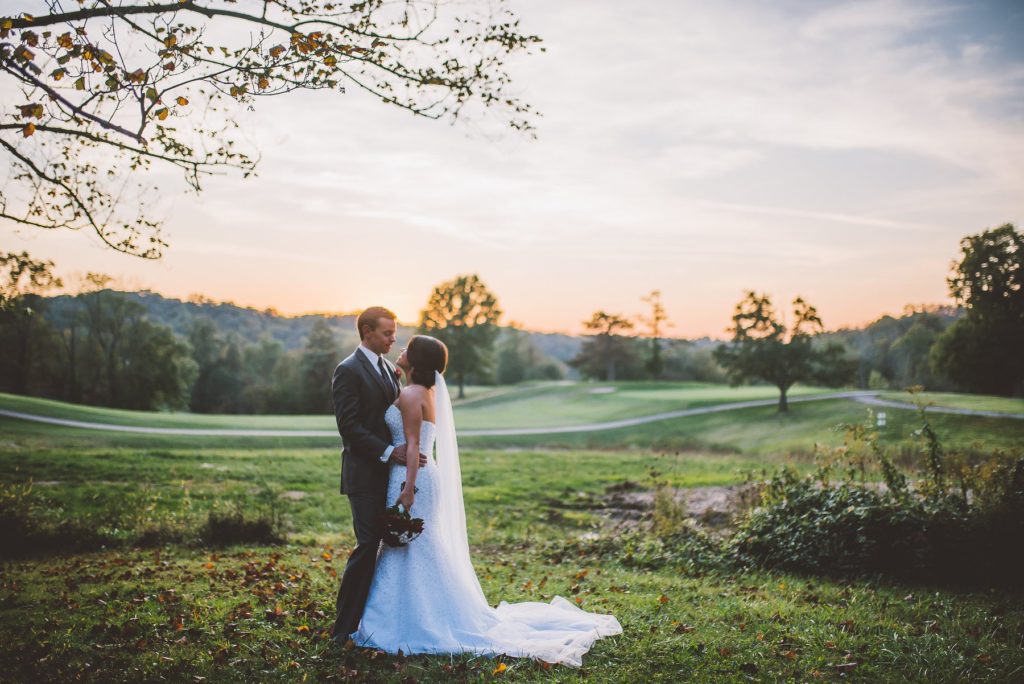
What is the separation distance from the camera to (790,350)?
131 ft

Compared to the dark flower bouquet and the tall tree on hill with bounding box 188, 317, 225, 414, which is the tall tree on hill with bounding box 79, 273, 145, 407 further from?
the dark flower bouquet

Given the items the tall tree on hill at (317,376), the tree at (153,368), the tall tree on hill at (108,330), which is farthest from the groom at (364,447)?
the tall tree on hill at (317,376)

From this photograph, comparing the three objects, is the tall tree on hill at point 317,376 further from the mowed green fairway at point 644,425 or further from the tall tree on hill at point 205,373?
the mowed green fairway at point 644,425

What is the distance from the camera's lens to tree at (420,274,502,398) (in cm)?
5847

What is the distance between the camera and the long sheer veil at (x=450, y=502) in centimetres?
595

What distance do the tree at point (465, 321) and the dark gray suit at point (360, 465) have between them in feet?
171

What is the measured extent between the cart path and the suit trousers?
25.1 m

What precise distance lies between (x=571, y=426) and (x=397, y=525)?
116 feet

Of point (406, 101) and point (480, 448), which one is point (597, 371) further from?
point (406, 101)

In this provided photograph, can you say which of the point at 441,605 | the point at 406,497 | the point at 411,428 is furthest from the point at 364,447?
the point at 441,605

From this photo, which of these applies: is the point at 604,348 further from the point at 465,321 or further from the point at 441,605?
the point at 441,605

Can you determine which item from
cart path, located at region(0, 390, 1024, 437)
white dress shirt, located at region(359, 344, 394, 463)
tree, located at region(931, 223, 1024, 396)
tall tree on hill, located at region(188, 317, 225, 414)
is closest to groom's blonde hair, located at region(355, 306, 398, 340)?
white dress shirt, located at region(359, 344, 394, 463)

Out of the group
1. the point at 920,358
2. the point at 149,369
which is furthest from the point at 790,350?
the point at 149,369

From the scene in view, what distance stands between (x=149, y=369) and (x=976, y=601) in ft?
202
